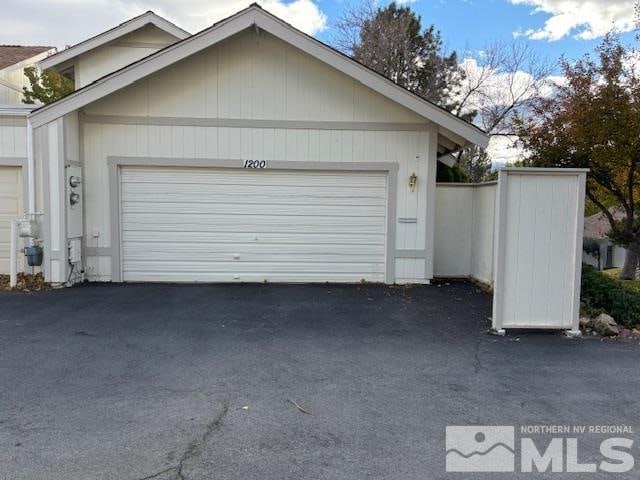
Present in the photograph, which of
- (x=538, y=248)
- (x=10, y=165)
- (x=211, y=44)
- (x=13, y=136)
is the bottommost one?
(x=538, y=248)

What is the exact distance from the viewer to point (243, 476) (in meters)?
3.12

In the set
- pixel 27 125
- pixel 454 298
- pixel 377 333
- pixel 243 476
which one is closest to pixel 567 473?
pixel 243 476

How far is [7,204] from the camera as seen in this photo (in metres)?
9.73

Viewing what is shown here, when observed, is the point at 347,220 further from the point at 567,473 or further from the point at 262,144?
the point at 567,473

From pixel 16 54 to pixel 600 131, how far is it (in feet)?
68.0

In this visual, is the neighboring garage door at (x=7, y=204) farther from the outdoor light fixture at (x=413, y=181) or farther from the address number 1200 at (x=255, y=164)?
the outdoor light fixture at (x=413, y=181)

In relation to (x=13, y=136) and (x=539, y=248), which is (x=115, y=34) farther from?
(x=539, y=248)

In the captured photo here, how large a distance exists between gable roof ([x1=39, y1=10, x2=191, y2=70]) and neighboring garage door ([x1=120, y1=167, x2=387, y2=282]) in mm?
4271

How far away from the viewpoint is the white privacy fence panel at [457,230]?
33.7ft

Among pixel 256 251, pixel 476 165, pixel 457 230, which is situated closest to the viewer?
pixel 256 251

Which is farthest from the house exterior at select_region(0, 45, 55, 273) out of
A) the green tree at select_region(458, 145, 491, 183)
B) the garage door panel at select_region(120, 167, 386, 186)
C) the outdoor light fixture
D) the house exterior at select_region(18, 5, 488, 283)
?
the green tree at select_region(458, 145, 491, 183)

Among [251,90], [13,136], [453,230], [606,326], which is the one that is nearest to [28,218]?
[13,136]

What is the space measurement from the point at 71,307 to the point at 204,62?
4846 mm

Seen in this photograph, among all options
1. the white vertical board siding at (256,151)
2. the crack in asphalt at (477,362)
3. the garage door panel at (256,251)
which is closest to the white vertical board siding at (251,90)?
the white vertical board siding at (256,151)
